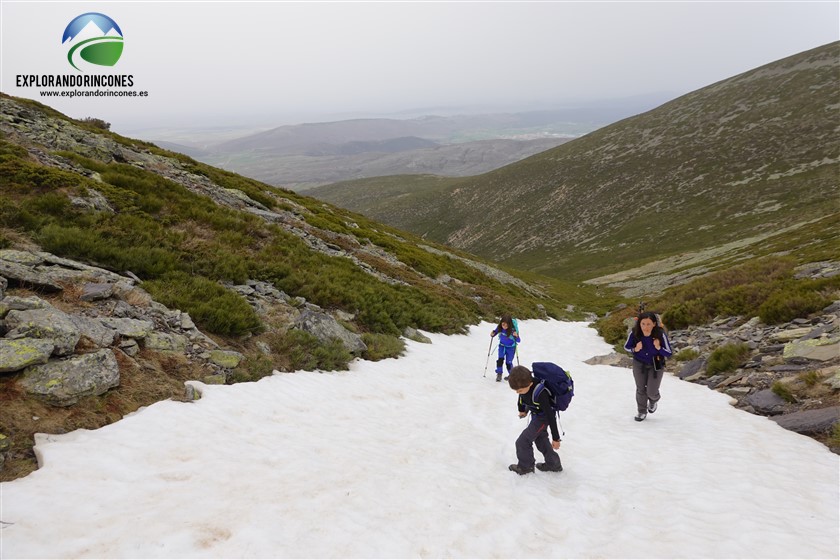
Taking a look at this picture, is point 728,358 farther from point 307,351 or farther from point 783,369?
point 307,351

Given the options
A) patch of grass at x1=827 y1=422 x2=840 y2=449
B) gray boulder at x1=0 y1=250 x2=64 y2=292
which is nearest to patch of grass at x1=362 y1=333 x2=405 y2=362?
gray boulder at x1=0 y1=250 x2=64 y2=292

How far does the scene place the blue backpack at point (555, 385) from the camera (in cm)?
647

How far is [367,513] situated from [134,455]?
3.37 meters

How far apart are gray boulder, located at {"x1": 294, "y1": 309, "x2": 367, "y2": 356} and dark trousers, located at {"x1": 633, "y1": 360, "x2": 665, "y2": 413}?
7714 mm

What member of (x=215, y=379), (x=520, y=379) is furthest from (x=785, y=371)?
(x=215, y=379)

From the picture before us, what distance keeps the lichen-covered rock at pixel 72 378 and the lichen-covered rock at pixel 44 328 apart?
0.26 meters

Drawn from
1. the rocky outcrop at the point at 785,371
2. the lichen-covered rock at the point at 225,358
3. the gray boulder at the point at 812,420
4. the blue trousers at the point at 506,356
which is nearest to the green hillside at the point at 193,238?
the lichen-covered rock at the point at 225,358

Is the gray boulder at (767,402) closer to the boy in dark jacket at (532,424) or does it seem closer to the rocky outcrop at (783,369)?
the rocky outcrop at (783,369)

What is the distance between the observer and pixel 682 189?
277ft

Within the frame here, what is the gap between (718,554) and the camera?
15.4ft

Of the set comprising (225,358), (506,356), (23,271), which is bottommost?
(506,356)

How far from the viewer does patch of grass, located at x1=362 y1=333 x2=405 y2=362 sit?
12759mm

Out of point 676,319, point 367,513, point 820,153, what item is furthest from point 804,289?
point 820,153

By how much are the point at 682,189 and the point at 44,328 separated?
101717 mm
